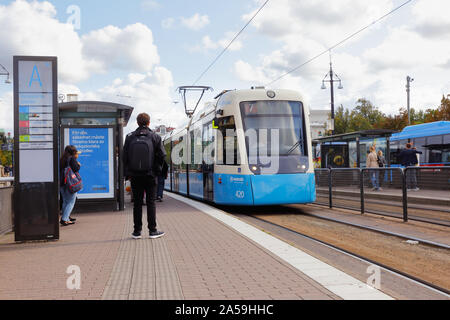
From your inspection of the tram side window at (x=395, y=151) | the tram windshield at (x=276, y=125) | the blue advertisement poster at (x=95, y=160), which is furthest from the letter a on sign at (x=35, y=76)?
the tram side window at (x=395, y=151)

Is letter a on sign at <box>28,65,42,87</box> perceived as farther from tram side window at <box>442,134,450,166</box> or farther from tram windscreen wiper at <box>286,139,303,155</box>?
tram side window at <box>442,134,450,166</box>

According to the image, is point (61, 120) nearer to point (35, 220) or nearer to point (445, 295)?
point (35, 220)

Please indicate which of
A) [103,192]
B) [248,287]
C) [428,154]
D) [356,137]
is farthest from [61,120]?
[428,154]

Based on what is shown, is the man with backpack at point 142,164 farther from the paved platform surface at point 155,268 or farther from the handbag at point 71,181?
the handbag at point 71,181

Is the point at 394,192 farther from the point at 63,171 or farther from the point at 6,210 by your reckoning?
the point at 6,210

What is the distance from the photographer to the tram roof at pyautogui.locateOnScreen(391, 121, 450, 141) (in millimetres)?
22156

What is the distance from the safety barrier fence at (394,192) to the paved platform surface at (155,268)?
13.5 feet

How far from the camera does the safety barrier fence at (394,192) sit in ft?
30.3

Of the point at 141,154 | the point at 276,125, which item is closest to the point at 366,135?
the point at 276,125

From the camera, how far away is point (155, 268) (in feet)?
17.3

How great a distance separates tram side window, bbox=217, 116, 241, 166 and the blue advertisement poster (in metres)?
2.72

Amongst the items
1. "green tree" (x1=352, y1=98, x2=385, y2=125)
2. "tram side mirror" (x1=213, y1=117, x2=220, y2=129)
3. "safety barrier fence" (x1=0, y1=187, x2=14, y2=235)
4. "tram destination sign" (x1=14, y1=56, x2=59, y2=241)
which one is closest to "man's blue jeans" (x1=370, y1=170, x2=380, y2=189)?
"tram side mirror" (x1=213, y1=117, x2=220, y2=129)

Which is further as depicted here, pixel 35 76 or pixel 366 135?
pixel 366 135

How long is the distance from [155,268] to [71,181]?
457 cm
